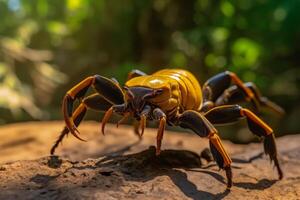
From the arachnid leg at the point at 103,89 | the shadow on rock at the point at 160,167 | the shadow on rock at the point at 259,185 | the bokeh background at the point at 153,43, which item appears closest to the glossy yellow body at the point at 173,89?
the arachnid leg at the point at 103,89

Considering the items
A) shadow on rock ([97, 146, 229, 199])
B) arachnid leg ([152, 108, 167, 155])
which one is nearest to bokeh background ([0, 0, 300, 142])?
shadow on rock ([97, 146, 229, 199])

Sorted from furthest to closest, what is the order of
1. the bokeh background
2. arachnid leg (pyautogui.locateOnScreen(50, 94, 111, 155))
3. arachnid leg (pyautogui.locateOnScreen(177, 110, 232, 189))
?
the bokeh background → arachnid leg (pyautogui.locateOnScreen(50, 94, 111, 155)) → arachnid leg (pyautogui.locateOnScreen(177, 110, 232, 189))

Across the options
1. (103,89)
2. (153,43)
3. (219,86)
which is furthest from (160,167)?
(153,43)

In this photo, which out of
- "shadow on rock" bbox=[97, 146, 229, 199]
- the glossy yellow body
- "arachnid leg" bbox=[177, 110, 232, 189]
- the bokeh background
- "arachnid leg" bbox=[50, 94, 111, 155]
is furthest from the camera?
the bokeh background

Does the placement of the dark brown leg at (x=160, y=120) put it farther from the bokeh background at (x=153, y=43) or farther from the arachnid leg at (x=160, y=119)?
the bokeh background at (x=153, y=43)

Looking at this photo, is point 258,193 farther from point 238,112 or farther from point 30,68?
point 30,68

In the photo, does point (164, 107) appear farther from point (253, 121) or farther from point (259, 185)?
point (259, 185)

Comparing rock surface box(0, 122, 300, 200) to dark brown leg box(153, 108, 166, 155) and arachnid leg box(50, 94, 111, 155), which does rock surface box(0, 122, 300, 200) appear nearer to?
dark brown leg box(153, 108, 166, 155)

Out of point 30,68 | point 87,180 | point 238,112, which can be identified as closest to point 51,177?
point 87,180
